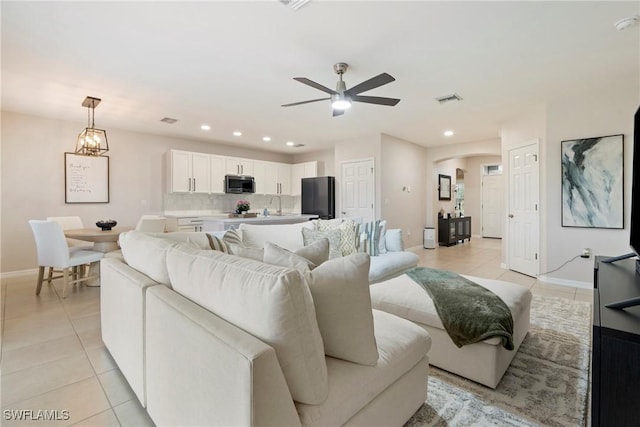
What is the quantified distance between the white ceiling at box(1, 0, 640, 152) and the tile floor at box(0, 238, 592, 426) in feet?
8.31

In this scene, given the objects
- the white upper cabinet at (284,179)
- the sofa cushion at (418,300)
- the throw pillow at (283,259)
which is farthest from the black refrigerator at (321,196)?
the throw pillow at (283,259)

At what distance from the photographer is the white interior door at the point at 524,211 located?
4.41 metres

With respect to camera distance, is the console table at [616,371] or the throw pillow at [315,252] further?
the throw pillow at [315,252]

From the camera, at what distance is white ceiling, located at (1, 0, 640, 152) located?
2.21 metres

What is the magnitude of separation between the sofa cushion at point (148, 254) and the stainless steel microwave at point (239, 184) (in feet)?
14.6

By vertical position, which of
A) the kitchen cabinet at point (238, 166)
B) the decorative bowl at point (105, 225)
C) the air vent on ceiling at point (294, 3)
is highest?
the air vent on ceiling at point (294, 3)

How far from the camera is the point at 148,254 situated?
173 cm

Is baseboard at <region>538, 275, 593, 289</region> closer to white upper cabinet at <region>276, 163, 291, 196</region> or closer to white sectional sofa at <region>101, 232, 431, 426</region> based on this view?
white sectional sofa at <region>101, 232, 431, 426</region>

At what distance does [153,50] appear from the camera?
2.70 meters

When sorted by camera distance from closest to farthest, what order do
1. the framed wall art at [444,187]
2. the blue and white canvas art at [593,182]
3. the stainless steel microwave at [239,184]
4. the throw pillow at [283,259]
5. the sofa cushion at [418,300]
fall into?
1. the throw pillow at [283,259]
2. the sofa cushion at [418,300]
3. the blue and white canvas art at [593,182]
4. the stainless steel microwave at [239,184]
5. the framed wall art at [444,187]

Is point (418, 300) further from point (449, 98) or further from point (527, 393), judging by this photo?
point (449, 98)

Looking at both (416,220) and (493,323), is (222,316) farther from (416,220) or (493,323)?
(416,220)

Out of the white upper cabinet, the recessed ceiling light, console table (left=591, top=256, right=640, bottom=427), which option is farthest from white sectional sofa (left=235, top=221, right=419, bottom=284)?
the white upper cabinet

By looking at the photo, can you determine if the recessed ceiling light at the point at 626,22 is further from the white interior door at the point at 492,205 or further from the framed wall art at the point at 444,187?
the white interior door at the point at 492,205
